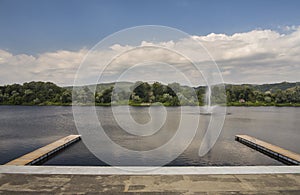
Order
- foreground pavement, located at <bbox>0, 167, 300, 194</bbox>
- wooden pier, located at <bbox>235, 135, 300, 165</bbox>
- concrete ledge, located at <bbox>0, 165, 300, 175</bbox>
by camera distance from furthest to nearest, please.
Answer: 1. wooden pier, located at <bbox>235, 135, 300, 165</bbox>
2. concrete ledge, located at <bbox>0, 165, 300, 175</bbox>
3. foreground pavement, located at <bbox>0, 167, 300, 194</bbox>

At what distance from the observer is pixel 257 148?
11172 millimetres

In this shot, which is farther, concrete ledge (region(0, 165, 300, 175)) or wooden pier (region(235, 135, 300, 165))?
wooden pier (region(235, 135, 300, 165))

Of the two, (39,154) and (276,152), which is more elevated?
(39,154)

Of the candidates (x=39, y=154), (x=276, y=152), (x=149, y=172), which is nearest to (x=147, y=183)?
(x=149, y=172)

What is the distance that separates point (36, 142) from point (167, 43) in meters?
9.09

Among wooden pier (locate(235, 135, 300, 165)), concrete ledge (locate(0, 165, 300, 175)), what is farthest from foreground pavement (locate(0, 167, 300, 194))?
wooden pier (locate(235, 135, 300, 165))

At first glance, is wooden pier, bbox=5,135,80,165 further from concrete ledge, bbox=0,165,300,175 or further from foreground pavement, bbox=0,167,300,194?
foreground pavement, bbox=0,167,300,194

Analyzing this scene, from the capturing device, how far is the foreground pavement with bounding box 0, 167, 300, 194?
15.1 feet

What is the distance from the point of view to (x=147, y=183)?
4.95m

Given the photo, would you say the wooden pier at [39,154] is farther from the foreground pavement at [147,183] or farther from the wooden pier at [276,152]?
the wooden pier at [276,152]

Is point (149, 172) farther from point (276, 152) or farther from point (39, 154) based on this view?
point (276, 152)

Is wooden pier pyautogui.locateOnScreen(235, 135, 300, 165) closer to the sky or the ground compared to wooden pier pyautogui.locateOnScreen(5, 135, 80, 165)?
closer to the ground

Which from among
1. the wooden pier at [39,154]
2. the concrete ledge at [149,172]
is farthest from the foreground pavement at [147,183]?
the wooden pier at [39,154]

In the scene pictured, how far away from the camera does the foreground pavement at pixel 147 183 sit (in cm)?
459
